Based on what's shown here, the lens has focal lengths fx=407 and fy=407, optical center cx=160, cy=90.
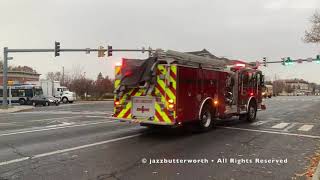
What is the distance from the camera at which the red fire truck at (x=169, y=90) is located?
12367 mm

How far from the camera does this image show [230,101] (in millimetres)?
16328

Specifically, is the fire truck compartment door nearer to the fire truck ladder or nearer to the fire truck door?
the fire truck door

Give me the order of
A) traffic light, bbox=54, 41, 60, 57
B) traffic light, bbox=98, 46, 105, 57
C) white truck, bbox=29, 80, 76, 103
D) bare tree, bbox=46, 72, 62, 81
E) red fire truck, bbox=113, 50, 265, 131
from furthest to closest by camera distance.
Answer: bare tree, bbox=46, 72, 62, 81, white truck, bbox=29, 80, 76, 103, traffic light, bbox=98, 46, 105, 57, traffic light, bbox=54, 41, 60, 57, red fire truck, bbox=113, 50, 265, 131

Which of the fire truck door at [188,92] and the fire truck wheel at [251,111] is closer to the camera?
the fire truck door at [188,92]

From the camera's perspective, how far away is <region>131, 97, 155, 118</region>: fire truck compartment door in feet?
41.6

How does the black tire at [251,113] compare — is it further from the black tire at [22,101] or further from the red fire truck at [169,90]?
the black tire at [22,101]

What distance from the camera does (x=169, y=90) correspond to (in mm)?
12336

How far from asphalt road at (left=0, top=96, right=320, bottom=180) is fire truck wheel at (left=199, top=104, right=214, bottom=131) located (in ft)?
1.50

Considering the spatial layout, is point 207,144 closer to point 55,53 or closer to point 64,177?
point 64,177

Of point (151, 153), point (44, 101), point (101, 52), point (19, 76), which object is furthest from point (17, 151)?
point (19, 76)

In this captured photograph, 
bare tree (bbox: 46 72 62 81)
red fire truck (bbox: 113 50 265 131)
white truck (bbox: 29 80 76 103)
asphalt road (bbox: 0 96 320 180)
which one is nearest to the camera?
asphalt road (bbox: 0 96 320 180)

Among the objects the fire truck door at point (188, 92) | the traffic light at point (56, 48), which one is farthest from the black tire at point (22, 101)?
the fire truck door at point (188, 92)

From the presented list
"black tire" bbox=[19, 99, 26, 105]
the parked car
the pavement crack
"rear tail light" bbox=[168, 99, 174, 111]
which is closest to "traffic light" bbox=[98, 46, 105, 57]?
the parked car

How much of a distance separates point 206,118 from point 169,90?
2.66 m
